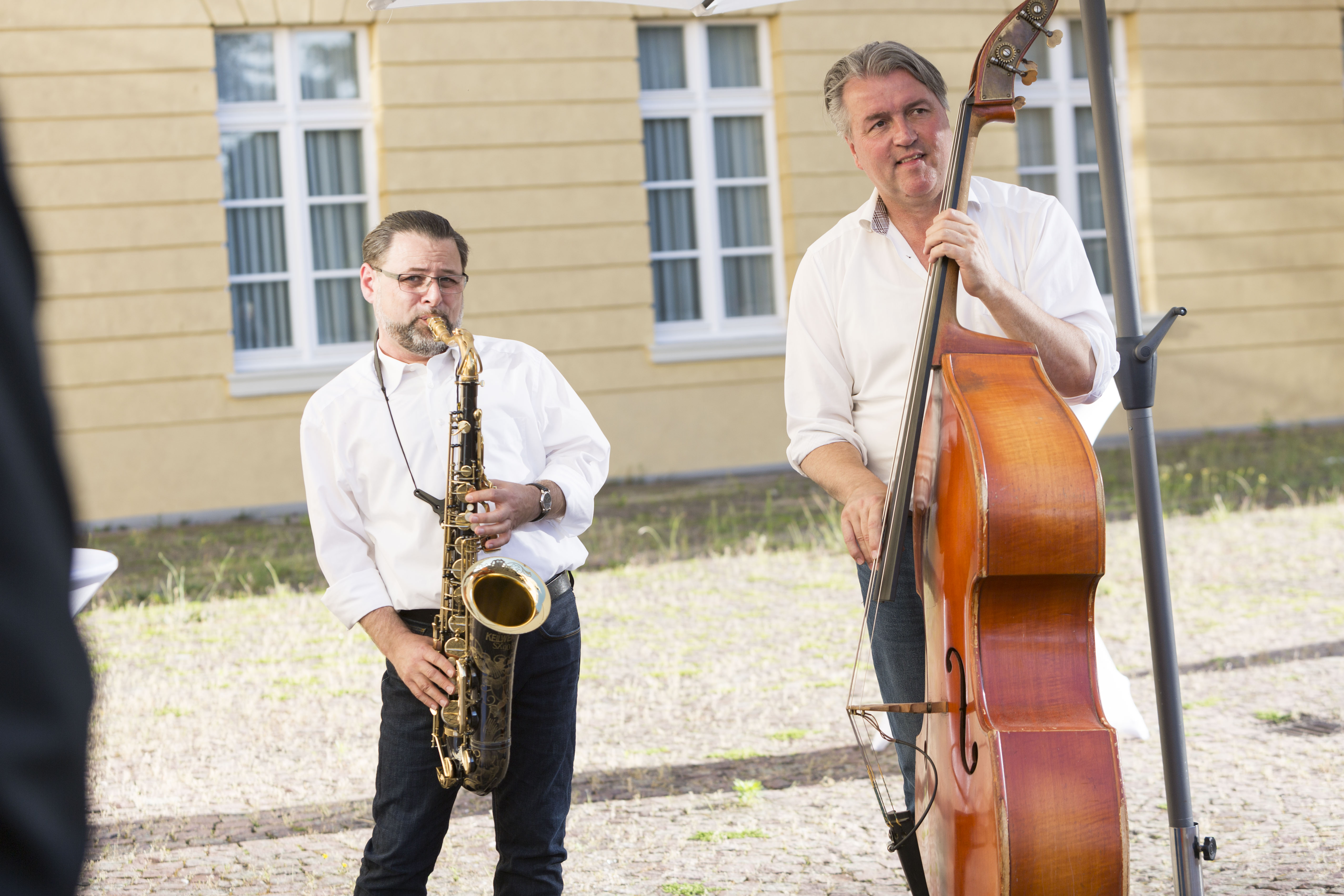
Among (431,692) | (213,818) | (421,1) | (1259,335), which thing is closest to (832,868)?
(431,692)

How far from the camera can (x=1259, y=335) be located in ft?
43.9

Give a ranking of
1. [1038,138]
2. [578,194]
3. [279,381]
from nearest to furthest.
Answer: [279,381] < [578,194] < [1038,138]

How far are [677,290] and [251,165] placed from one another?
13.1ft

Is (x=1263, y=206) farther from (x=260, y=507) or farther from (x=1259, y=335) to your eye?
(x=260, y=507)

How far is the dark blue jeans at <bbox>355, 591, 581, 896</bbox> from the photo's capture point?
2727 mm

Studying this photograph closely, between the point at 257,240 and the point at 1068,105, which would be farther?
the point at 1068,105

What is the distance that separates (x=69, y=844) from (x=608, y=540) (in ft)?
27.4

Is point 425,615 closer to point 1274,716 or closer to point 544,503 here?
point 544,503

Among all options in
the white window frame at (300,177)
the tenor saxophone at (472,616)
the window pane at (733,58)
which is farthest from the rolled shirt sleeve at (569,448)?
the window pane at (733,58)

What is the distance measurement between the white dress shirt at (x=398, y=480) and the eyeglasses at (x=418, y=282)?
15 centimetres

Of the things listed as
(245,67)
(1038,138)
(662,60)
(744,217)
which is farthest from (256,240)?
(1038,138)

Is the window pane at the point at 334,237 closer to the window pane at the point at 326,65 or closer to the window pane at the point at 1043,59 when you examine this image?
the window pane at the point at 326,65

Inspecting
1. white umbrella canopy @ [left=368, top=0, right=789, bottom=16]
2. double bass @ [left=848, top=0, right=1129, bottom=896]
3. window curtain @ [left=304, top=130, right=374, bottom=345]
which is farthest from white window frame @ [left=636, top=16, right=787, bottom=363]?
double bass @ [left=848, top=0, right=1129, bottom=896]

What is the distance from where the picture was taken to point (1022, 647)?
226cm
